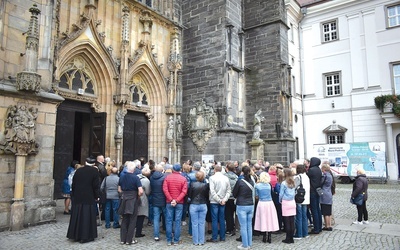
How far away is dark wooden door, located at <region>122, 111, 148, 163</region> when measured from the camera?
42.1ft

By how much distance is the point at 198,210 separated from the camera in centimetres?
622

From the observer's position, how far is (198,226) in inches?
243

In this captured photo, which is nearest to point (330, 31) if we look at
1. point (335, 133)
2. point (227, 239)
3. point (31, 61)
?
point (335, 133)

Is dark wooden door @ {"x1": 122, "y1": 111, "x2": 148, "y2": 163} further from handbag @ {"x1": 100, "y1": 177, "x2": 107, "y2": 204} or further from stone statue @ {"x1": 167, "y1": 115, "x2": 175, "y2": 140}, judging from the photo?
handbag @ {"x1": 100, "y1": 177, "x2": 107, "y2": 204}

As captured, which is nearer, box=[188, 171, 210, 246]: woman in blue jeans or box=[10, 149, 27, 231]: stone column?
box=[188, 171, 210, 246]: woman in blue jeans

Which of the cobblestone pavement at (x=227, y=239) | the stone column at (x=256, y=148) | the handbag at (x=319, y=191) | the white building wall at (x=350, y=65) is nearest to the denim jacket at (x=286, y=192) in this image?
the cobblestone pavement at (x=227, y=239)

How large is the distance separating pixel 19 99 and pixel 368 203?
11.8 m

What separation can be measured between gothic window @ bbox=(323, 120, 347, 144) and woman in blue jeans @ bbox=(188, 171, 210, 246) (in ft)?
62.3

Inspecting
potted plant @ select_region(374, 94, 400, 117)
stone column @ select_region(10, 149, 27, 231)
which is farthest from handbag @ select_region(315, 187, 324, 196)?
potted plant @ select_region(374, 94, 400, 117)

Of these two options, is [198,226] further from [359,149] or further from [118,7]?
[359,149]

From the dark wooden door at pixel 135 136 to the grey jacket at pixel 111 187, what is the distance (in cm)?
512

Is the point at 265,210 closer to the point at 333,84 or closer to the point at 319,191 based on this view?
the point at 319,191

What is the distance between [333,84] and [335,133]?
373 centimetres

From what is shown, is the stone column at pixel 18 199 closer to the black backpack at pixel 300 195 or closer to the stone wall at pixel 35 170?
the stone wall at pixel 35 170
